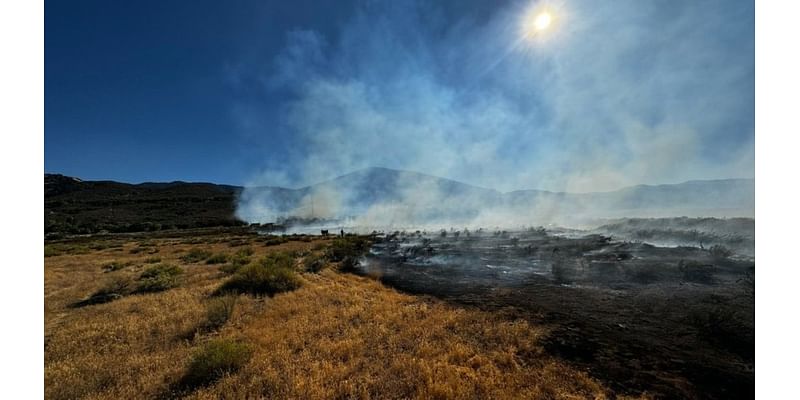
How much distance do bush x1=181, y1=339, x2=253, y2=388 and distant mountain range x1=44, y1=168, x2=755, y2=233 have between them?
29.4 metres

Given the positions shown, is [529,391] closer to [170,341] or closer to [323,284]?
[170,341]

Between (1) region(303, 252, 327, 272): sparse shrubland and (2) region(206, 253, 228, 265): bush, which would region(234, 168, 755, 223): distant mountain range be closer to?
(1) region(303, 252, 327, 272): sparse shrubland

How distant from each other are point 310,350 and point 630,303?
9746 mm

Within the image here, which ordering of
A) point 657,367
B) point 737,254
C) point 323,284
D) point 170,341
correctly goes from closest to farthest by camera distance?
point 657,367, point 170,341, point 323,284, point 737,254

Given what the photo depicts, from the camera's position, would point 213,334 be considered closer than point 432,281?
Yes

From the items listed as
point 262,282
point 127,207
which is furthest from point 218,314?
point 127,207

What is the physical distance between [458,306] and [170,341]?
769 cm

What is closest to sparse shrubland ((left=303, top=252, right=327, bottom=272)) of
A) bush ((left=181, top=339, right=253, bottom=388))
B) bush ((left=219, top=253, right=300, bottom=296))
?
bush ((left=219, top=253, right=300, bottom=296))

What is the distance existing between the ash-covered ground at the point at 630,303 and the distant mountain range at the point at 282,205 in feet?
42.7

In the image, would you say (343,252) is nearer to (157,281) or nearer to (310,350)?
(157,281)

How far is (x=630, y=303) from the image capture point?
9.70 metres

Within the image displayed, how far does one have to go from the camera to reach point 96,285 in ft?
43.7

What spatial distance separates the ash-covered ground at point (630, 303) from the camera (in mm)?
5594
